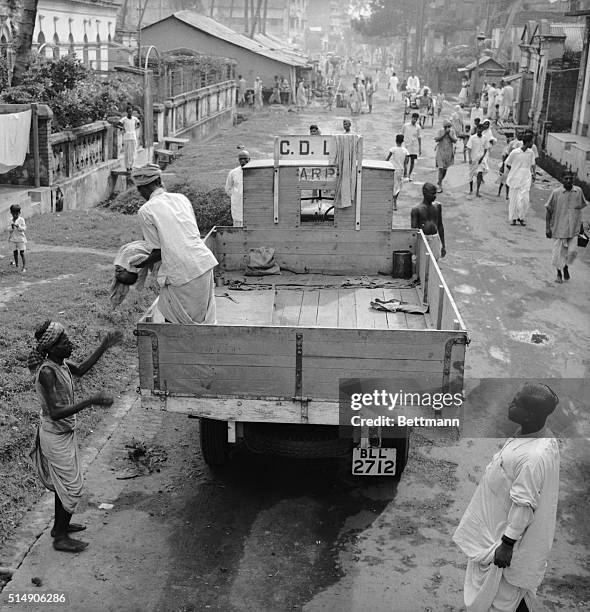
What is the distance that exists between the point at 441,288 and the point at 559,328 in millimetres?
5128

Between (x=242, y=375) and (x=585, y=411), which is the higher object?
(x=242, y=375)

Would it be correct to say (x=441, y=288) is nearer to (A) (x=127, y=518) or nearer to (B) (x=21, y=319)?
(A) (x=127, y=518)

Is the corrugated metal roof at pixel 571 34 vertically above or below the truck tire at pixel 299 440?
above

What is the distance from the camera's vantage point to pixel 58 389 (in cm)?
580

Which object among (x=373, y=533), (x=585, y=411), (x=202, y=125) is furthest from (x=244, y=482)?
(x=202, y=125)

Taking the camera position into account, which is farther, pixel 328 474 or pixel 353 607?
pixel 328 474

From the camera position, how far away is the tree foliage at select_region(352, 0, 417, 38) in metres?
94.9

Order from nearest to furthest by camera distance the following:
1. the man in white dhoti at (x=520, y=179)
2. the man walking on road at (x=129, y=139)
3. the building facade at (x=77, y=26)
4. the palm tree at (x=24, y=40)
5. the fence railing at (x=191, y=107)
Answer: the man in white dhoti at (x=520, y=179) → the palm tree at (x=24, y=40) → the man walking on road at (x=129, y=139) → the fence railing at (x=191, y=107) → the building facade at (x=77, y=26)

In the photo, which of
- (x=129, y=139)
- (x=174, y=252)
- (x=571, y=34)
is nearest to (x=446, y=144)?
(x=129, y=139)

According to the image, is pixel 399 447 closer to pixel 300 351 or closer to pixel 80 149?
pixel 300 351

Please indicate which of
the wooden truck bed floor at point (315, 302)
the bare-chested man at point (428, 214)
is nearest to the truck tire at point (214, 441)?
the wooden truck bed floor at point (315, 302)

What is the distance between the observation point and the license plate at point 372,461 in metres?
6.51

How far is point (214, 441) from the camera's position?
6949 millimetres

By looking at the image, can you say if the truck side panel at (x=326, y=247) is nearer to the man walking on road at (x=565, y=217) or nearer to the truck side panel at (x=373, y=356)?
the truck side panel at (x=373, y=356)
